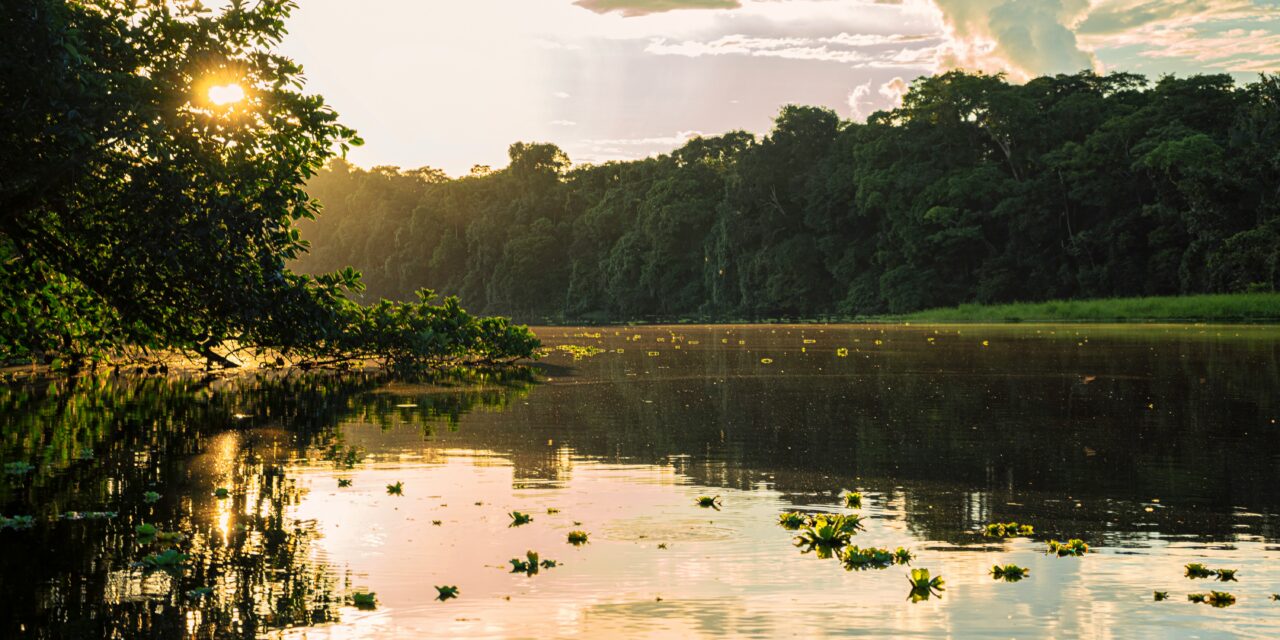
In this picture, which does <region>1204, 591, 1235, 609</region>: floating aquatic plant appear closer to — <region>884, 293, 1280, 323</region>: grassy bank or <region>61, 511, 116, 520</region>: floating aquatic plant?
<region>61, 511, 116, 520</region>: floating aquatic plant

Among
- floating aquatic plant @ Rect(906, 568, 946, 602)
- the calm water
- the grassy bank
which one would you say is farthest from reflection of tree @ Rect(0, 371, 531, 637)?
the grassy bank

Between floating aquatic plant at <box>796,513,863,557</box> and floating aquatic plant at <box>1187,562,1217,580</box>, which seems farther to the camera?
floating aquatic plant at <box>796,513,863,557</box>

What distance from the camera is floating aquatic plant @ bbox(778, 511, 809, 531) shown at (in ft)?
36.2

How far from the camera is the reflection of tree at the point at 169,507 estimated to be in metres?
8.09

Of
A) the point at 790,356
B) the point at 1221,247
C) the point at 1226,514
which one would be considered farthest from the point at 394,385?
the point at 1221,247

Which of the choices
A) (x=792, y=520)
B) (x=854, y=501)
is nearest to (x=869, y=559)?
(x=792, y=520)

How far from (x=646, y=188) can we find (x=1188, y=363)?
11647 cm

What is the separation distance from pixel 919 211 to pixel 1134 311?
28388 mm

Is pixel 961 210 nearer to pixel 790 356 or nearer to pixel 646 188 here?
pixel 646 188

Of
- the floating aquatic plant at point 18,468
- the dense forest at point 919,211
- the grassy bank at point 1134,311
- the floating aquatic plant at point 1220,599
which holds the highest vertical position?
the dense forest at point 919,211

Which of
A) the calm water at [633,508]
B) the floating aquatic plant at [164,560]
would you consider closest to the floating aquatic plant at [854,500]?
the calm water at [633,508]

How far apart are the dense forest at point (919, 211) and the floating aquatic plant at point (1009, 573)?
245ft

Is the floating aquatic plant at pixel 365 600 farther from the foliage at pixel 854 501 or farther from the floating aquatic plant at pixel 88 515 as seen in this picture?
the foliage at pixel 854 501

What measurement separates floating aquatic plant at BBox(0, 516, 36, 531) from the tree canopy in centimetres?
411
